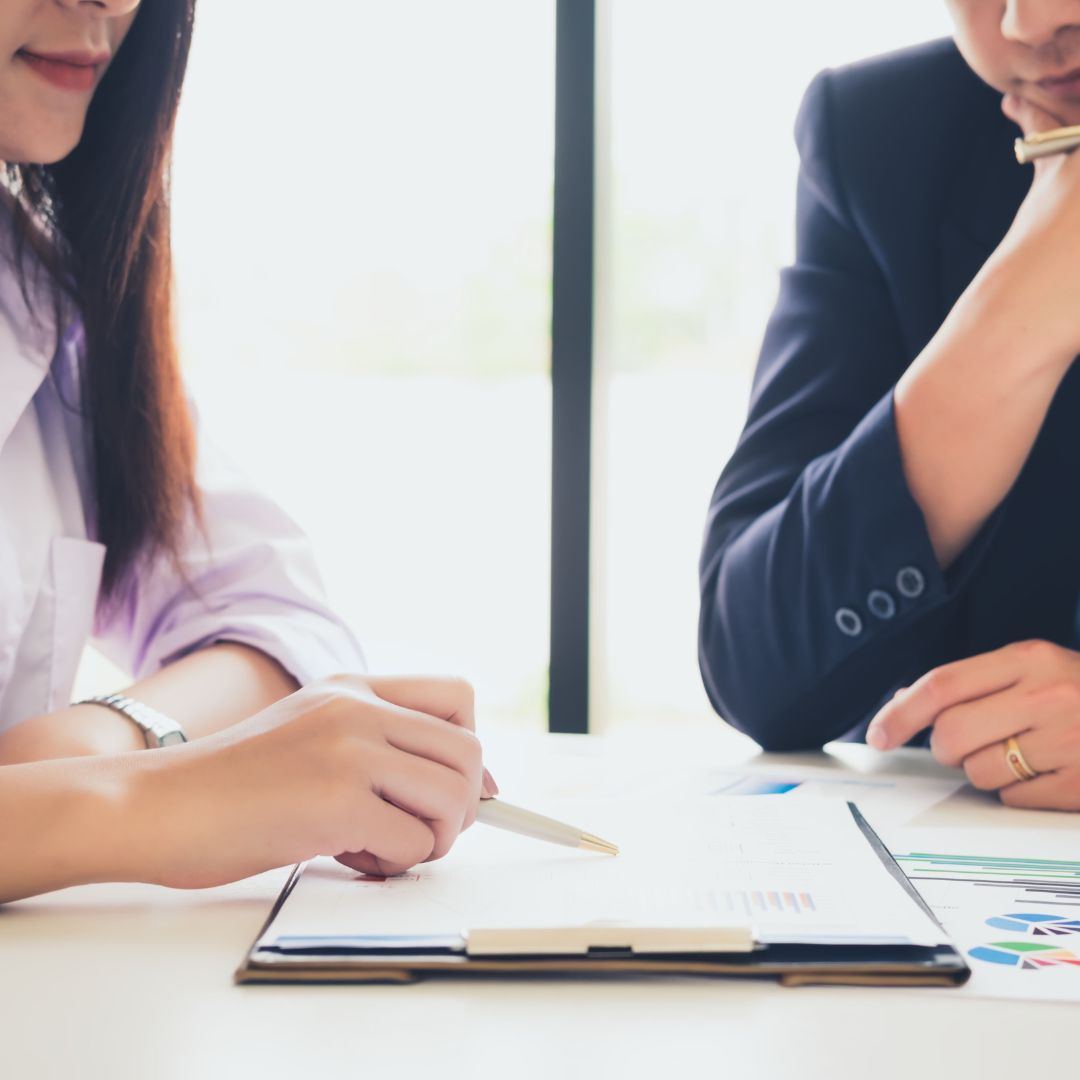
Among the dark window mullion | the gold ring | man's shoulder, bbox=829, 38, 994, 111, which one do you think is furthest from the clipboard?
the dark window mullion

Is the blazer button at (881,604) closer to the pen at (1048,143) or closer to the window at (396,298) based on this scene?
the pen at (1048,143)

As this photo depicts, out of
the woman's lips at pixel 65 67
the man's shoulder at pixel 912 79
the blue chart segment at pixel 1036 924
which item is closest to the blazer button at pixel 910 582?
the blue chart segment at pixel 1036 924

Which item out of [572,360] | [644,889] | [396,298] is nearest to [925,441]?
[644,889]

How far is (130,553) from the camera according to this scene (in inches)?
40.1

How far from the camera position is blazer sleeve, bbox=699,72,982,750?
0.89m

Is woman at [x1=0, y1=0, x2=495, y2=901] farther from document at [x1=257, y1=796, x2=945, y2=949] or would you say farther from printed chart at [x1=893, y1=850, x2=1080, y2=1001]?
printed chart at [x1=893, y1=850, x2=1080, y2=1001]

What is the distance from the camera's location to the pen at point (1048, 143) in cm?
88

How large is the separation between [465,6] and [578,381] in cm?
97

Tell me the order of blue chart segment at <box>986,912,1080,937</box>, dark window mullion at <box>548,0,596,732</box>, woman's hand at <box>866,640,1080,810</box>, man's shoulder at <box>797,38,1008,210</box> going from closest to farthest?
1. blue chart segment at <box>986,912,1080,937</box>
2. woman's hand at <box>866,640,1080,810</box>
3. man's shoulder at <box>797,38,1008,210</box>
4. dark window mullion at <box>548,0,596,732</box>

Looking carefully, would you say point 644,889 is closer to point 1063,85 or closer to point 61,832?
point 61,832

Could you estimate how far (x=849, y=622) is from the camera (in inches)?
35.9

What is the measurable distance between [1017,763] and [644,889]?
1.09 ft

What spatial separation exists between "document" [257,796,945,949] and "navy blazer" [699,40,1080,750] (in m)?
0.27

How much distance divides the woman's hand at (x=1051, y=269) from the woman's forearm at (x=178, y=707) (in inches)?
23.5
